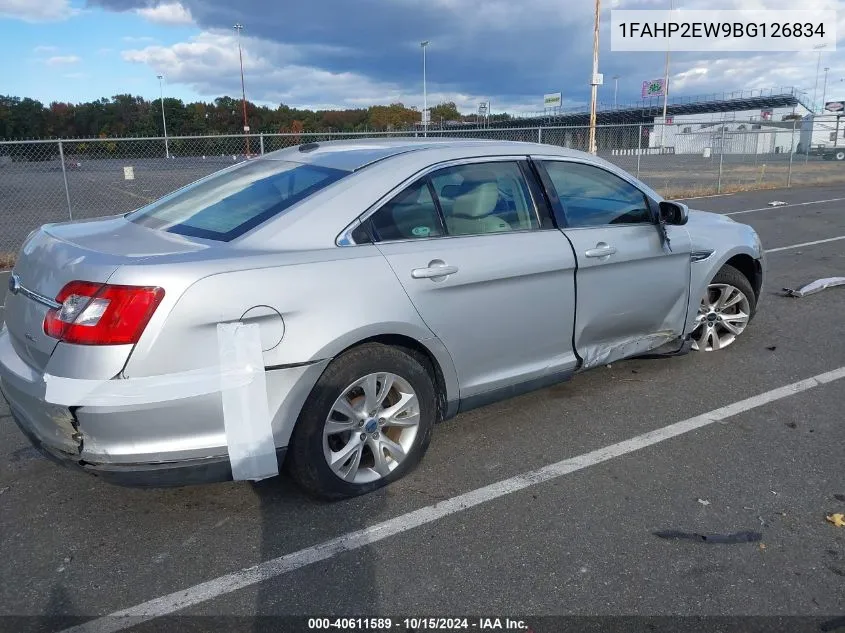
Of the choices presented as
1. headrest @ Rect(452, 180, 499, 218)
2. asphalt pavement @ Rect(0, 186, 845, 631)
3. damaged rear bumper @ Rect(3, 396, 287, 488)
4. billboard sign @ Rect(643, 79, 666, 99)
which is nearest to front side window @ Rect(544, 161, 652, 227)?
headrest @ Rect(452, 180, 499, 218)

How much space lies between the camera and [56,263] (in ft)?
9.59

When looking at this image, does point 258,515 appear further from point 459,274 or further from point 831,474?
point 831,474

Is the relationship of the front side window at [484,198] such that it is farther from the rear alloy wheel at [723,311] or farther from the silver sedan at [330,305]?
the rear alloy wheel at [723,311]

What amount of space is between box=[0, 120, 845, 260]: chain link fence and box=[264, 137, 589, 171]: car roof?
837 cm

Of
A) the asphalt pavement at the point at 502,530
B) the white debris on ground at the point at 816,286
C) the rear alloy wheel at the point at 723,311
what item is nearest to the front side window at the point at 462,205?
the asphalt pavement at the point at 502,530

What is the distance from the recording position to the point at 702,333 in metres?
5.20

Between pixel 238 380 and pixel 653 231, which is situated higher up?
pixel 653 231

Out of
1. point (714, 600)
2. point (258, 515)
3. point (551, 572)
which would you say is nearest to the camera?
point (714, 600)

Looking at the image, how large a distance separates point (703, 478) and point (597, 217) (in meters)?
1.65

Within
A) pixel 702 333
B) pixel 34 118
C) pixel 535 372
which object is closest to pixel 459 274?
pixel 535 372

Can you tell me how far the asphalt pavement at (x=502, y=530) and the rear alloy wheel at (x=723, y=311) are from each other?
88cm

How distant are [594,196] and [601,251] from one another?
42 cm

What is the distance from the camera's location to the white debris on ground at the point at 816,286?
711 centimetres

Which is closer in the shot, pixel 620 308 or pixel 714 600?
pixel 714 600
